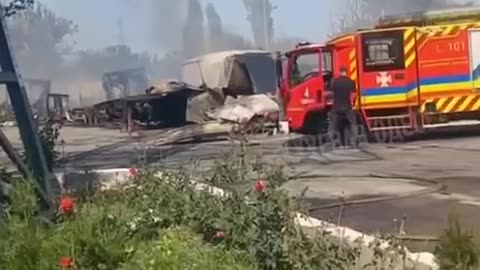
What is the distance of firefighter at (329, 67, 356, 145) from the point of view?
20266 mm

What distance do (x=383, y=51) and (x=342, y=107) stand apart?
1915 mm

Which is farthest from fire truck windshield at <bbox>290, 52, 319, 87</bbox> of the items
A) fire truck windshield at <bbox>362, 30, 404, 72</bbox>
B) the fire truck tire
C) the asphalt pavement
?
the asphalt pavement

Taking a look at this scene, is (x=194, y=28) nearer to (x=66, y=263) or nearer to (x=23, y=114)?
(x=23, y=114)

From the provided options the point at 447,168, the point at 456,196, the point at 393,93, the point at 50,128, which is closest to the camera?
the point at 456,196

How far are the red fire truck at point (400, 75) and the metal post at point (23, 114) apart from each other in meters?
14.4

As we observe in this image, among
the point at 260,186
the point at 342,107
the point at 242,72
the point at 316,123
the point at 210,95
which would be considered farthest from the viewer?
the point at 242,72

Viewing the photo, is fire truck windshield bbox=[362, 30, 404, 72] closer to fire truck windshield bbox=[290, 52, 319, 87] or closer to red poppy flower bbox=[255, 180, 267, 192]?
fire truck windshield bbox=[290, 52, 319, 87]

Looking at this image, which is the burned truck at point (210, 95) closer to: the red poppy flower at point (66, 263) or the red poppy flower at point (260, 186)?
the red poppy flower at point (260, 186)

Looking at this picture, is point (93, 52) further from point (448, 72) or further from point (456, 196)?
point (456, 196)

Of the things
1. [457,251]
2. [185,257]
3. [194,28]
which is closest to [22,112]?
[185,257]

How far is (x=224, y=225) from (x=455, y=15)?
1850cm

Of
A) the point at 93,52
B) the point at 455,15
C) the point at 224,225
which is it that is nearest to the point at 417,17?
the point at 455,15

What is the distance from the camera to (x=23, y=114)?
7.33m

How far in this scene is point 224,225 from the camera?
539 centimetres
